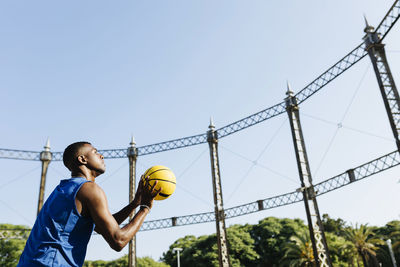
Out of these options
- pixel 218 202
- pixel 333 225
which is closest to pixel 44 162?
pixel 218 202

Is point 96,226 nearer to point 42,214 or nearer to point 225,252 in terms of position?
point 42,214

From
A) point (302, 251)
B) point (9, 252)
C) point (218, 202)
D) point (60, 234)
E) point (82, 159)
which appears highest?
point (9, 252)

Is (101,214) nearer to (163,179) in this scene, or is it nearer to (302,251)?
(163,179)

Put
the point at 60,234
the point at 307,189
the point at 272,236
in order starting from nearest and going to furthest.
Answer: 1. the point at 60,234
2. the point at 307,189
3. the point at 272,236

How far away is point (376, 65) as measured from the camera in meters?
14.3

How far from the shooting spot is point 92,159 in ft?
9.37

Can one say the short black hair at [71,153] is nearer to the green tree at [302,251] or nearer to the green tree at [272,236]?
the green tree at [302,251]

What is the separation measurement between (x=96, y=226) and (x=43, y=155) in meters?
25.4

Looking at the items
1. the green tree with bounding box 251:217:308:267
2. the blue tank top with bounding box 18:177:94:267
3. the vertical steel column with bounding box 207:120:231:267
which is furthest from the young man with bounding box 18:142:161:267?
the green tree with bounding box 251:217:308:267

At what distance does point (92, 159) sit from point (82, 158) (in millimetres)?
77

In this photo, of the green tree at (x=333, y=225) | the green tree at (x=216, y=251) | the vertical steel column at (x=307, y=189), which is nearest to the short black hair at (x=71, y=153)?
the vertical steel column at (x=307, y=189)

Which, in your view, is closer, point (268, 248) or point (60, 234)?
point (60, 234)

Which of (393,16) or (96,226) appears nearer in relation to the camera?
(96,226)

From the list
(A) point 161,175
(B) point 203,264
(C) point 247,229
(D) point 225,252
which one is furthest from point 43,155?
(C) point 247,229
